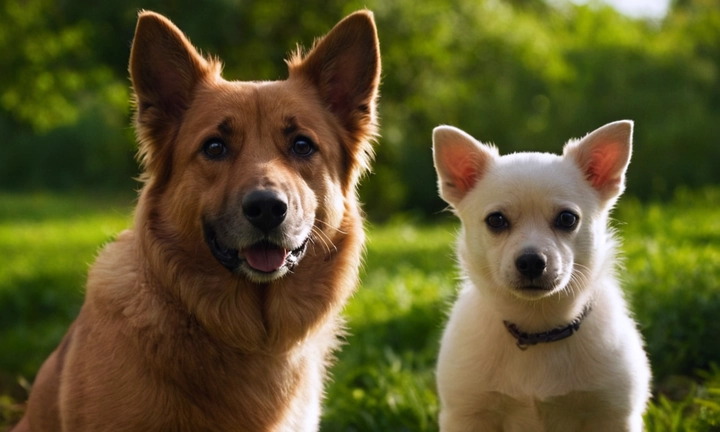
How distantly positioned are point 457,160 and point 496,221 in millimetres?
467

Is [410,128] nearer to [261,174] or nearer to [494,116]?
[494,116]

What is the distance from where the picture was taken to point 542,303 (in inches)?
156

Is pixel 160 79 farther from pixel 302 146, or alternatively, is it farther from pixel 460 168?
pixel 460 168

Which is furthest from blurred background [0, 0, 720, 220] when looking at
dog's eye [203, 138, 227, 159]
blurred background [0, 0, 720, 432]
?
dog's eye [203, 138, 227, 159]

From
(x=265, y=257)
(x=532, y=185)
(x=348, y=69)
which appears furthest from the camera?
(x=348, y=69)

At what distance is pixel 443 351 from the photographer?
416 centimetres

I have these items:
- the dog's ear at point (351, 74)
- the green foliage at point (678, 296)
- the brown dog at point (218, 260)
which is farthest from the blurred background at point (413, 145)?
the dog's ear at point (351, 74)

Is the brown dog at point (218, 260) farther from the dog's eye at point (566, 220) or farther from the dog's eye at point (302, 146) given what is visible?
the dog's eye at point (566, 220)

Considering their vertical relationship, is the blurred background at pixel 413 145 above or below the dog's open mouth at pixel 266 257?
below

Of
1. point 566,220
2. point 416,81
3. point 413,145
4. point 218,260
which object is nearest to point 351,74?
point 218,260

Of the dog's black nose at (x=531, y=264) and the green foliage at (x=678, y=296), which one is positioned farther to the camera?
the green foliage at (x=678, y=296)

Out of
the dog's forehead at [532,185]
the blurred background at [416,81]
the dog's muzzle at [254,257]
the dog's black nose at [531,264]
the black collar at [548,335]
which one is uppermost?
the dog's forehead at [532,185]

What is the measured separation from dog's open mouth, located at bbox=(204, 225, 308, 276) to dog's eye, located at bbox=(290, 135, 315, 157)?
0.49 m

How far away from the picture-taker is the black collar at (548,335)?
3.87m
